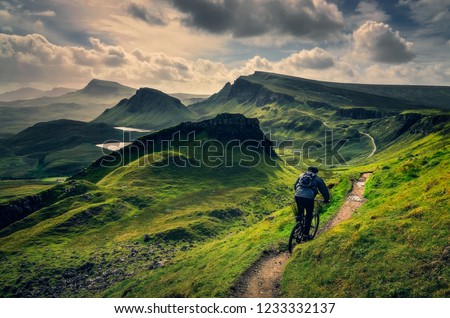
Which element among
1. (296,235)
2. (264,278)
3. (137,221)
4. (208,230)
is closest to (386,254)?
(296,235)

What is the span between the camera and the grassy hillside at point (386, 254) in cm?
1777

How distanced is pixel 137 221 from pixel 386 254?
9519 centimetres

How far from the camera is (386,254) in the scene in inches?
784

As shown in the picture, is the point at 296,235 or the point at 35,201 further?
the point at 35,201

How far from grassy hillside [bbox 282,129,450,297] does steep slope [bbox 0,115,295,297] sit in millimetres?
6523

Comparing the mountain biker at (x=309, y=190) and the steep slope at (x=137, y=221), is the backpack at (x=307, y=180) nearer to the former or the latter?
the mountain biker at (x=309, y=190)

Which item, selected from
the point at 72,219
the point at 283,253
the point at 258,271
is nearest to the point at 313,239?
the point at 283,253

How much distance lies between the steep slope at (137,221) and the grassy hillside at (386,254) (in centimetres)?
652

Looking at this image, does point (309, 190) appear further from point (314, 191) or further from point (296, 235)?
Result: point (296, 235)

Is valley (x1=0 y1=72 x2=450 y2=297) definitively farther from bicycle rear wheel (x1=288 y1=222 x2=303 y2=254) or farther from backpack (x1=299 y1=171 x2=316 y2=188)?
backpack (x1=299 y1=171 x2=316 y2=188)

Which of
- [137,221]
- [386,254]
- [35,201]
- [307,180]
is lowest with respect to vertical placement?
[137,221]

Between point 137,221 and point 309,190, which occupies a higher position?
point 309,190

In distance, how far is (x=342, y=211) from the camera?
32344mm

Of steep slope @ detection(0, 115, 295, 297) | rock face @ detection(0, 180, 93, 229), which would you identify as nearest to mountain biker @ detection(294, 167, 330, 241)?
steep slope @ detection(0, 115, 295, 297)
